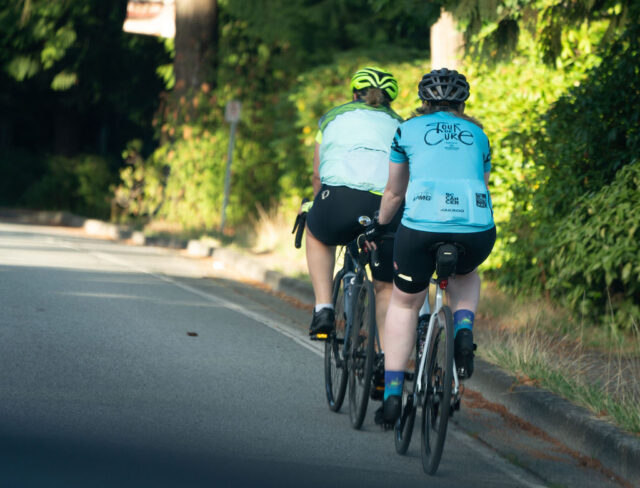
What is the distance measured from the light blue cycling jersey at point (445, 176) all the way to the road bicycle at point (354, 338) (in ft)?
2.95

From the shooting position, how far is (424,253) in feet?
17.9

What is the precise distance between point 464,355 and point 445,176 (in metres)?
0.90

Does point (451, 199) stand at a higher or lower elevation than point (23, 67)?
lower

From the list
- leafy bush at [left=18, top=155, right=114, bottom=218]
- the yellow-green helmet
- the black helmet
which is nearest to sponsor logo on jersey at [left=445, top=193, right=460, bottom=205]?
the black helmet

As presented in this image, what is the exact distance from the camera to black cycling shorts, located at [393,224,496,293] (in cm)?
538

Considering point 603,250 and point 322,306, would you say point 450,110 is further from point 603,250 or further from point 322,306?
point 603,250

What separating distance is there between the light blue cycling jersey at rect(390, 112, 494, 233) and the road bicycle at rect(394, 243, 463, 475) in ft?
0.48

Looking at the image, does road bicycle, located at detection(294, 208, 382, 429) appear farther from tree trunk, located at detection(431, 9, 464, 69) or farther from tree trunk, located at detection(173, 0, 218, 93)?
tree trunk, located at detection(173, 0, 218, 93)

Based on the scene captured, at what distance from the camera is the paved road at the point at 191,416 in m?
5.17

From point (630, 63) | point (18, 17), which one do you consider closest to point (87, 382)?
point (630, 63)

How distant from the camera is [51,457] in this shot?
5.09 m

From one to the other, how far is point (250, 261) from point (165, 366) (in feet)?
25.4

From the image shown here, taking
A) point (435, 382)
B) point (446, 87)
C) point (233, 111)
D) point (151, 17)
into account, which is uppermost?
point (151, 17)

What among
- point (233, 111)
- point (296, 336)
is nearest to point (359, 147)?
point (296, 336)
